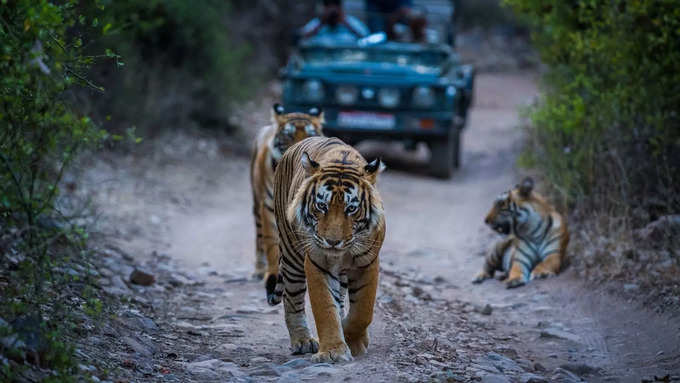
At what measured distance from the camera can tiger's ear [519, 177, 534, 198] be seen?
26.2 ft

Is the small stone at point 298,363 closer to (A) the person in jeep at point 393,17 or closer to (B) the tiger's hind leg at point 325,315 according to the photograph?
(B) the tiger's hind leg at point 325,315

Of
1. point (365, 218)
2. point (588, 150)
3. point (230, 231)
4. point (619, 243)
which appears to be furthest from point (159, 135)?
point (365, 218)

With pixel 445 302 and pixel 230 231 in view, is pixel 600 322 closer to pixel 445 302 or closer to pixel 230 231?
pixel 445 302

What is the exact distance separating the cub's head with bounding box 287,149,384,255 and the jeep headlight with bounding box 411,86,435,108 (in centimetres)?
772

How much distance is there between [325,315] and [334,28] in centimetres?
955

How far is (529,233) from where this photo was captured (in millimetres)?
7879

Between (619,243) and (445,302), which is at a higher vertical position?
(619,243)

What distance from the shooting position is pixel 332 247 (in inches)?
177

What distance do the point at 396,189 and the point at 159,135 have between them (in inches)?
165

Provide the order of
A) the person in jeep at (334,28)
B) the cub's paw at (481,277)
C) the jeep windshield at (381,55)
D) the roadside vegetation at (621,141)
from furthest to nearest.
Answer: the person in jeep at (334,28), the jeep windshield at (381,55), the cub's paw at (481,277), the roadside vegetation at (621,141)

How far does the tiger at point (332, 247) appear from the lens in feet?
15.0

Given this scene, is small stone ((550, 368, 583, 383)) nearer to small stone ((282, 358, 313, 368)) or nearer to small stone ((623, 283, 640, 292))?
small stone ((282, 358, 313, 368))

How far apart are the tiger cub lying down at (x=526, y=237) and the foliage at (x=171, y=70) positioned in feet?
21.3

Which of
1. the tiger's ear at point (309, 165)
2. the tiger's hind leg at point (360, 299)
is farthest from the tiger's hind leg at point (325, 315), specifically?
the tiger's ear at point (309, 165)
